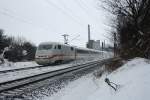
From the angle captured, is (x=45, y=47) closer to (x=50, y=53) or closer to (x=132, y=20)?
(x=50, y=53)

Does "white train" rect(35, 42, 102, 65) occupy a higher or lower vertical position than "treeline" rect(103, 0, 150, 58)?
lower

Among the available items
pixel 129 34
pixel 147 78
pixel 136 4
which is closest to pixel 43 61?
pixel 129 34

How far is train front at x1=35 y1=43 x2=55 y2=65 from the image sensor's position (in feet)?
93.5

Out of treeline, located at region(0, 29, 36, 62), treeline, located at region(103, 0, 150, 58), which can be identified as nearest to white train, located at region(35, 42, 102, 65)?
treeline, located at region(103, 0, 150, 58)

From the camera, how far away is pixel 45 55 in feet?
94.1

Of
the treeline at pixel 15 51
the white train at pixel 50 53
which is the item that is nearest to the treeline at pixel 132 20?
the white train at pixel 50 53

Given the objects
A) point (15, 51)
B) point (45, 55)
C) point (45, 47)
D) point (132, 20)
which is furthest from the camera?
point (15, 51)

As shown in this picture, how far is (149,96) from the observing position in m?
4.80

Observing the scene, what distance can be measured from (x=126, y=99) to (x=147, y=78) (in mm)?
1117

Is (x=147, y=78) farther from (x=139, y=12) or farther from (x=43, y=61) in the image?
(x=43, y=61)

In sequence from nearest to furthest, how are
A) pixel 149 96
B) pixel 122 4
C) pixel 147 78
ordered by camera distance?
pixel 149 96 < pixel 147 78 < pixel 122 4

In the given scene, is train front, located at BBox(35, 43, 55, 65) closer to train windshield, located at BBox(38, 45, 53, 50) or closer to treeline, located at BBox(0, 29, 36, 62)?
train windshield, located at BBox(38, 45, 53, 50)

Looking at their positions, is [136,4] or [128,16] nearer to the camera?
[136,4]

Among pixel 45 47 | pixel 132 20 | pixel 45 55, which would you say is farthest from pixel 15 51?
pixel 132 20
